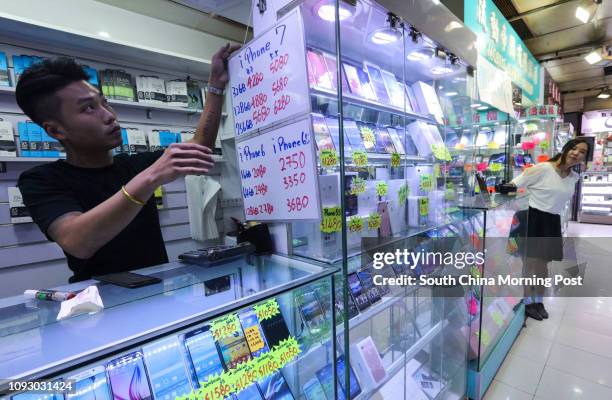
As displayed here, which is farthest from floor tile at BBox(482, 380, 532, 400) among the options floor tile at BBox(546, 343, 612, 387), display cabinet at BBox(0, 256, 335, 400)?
display cabinet at BBox(0, 256, 335, 400)

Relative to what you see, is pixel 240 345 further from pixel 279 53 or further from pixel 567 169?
pixel 567 169

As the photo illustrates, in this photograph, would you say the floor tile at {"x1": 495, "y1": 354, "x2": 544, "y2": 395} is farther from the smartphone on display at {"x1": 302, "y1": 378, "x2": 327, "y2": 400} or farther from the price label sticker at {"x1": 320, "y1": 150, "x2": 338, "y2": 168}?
the price label sticker at {"x1": 320, "y1": 150, "x2": 338, "y2": 168}

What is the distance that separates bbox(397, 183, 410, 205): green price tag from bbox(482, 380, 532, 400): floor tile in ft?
5.06

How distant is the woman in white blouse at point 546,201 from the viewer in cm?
312

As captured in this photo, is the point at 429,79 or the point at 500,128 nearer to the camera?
the point at 429,79

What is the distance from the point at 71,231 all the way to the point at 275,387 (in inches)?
33.6

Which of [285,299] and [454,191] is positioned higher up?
[454,191]

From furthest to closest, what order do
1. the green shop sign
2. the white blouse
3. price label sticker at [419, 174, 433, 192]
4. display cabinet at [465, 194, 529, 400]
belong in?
the white blouse
the green shop sign
display cabinet at [465, 194, 529, 400]
price label sticker at [419, 174, 433, 192]

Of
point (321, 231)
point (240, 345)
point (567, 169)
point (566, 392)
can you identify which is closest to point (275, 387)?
point (240, 345)

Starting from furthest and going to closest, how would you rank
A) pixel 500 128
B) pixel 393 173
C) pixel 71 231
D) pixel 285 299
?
pixel 500 128 → pixel 393 173 → pixel 285 299 → pixel 71 231

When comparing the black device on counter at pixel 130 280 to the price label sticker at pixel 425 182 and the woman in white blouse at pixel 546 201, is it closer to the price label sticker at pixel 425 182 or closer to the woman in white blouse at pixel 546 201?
the price label sticker at pixel 425 182

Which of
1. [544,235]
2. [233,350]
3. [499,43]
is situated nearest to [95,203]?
[233,350]

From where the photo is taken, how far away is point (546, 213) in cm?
324

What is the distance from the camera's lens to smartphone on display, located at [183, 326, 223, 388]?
89 centimetres
